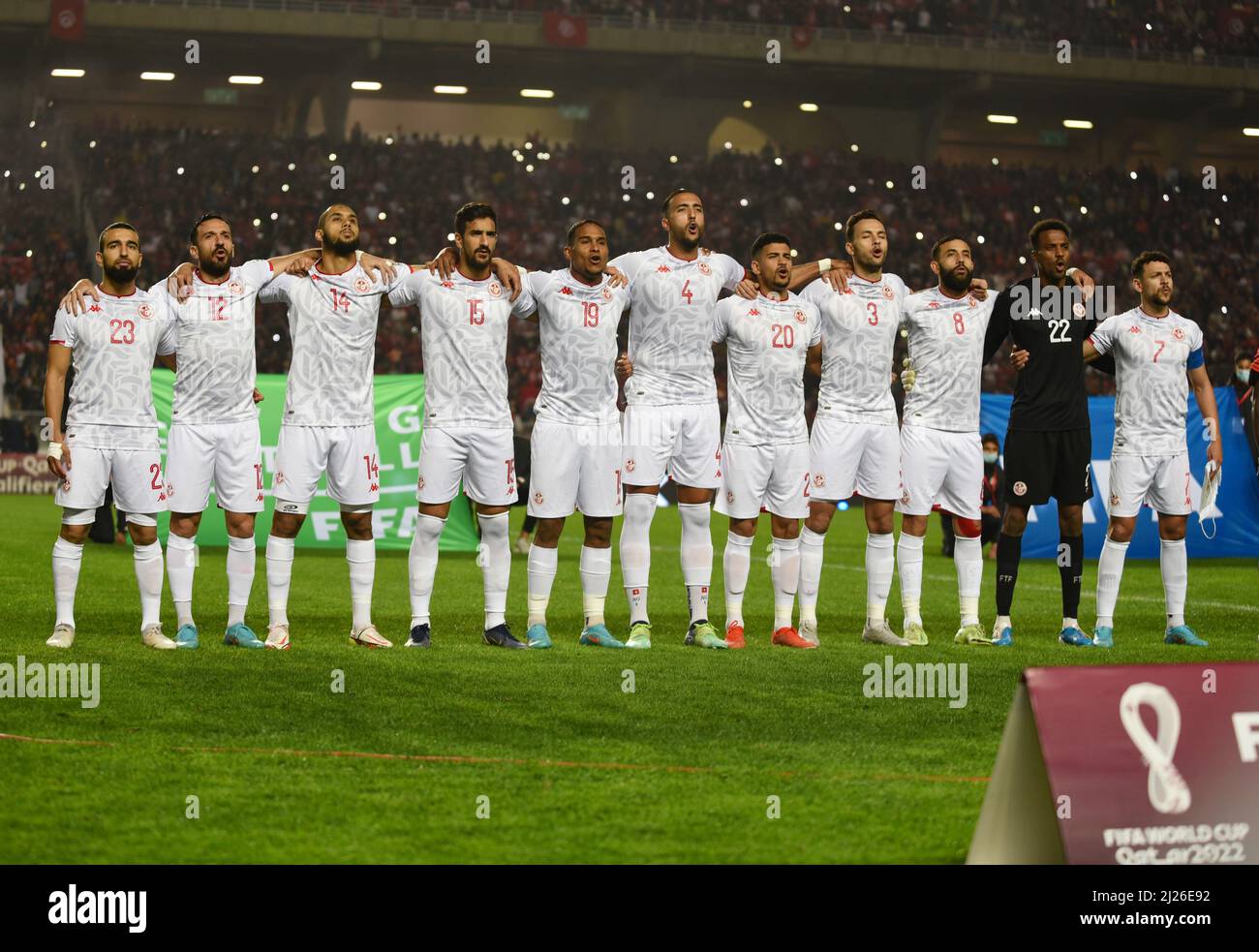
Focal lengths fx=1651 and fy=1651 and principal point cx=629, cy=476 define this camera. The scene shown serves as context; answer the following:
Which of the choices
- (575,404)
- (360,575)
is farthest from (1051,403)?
(360,575)

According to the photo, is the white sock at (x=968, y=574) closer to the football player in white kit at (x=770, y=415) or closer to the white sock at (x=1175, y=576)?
the football player in white kit at (x=770, y=415)

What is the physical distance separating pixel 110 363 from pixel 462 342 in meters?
1.80

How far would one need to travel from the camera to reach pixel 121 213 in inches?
1252

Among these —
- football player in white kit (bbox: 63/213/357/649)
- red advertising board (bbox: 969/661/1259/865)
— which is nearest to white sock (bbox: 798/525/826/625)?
football player in white kit (bbox: 63/213/357/649)

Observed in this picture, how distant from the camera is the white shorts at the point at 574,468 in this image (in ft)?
29.0

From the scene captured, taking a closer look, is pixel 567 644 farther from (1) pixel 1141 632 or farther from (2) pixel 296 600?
(1) pixel 1141 632

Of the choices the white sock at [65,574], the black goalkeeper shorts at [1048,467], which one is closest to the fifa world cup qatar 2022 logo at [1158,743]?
the black goalkeeper shorts at [1048,467]

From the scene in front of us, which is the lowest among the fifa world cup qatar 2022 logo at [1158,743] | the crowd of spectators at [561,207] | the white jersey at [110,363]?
the fifa world cup qatar 2022 logo at [1158,743]

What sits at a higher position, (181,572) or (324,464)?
(324,464)

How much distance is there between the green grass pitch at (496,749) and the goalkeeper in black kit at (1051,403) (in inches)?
26.9

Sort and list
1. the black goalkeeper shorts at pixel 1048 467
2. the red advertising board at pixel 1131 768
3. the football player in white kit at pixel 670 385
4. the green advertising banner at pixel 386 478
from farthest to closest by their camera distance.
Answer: the green advertising banner at pixel 386 478 < the black goalkeeper shorts at pixel 1048 467 < the football player in white kit at pixel 670 385 < the red advertising board at pixel 1131 768

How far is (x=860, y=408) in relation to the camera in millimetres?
9320

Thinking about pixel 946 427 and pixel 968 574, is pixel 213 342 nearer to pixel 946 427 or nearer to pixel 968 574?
pixel 946 427

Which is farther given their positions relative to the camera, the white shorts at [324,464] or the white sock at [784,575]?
the white sock at [784,575]
